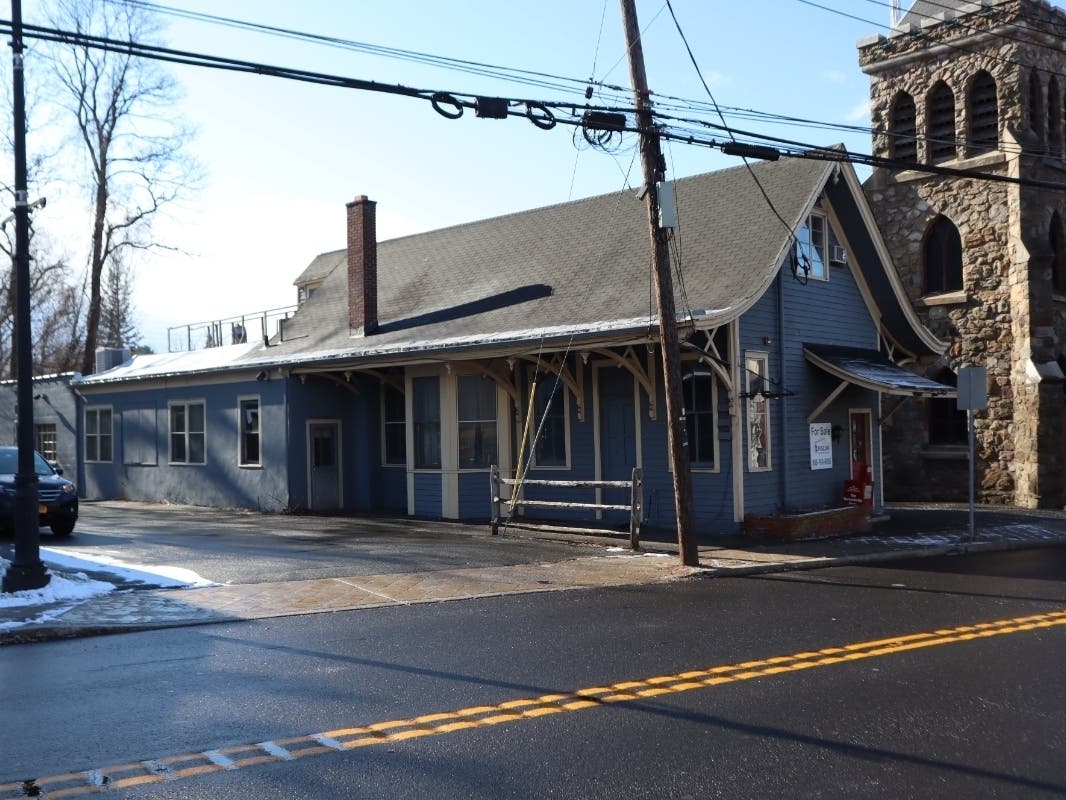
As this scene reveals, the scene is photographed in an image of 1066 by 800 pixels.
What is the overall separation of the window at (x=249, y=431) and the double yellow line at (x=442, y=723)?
18170 mm

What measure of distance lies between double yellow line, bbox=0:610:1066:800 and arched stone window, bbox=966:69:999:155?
18586 mm

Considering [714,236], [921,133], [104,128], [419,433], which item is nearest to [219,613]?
[419,433]

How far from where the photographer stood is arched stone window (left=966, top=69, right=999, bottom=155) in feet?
82.2

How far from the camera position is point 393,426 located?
23984 millimetres

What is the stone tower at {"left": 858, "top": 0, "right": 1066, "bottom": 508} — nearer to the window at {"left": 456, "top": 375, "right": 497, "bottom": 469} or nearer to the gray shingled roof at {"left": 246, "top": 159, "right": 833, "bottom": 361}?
the gray shingled roof at {"left": 246, "top": 159, "right": 833, "bottom": 361}

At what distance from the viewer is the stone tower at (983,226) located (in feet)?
79.7

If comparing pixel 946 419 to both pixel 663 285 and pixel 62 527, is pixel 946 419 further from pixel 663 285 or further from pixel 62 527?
pixel 62 527

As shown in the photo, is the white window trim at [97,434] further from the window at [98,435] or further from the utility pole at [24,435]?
the utility pole at [24,435]

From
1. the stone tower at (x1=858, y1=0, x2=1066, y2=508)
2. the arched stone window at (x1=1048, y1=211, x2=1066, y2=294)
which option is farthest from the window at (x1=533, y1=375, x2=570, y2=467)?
the arched stone window at (x1=1048, y1=211, x2=1066, y2=294)

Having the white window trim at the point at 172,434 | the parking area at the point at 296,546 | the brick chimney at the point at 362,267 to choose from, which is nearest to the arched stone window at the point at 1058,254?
the parking area at the point at 296,546

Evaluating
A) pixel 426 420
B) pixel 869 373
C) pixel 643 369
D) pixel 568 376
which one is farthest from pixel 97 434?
pixel 869 373

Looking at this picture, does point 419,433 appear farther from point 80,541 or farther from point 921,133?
point 921,133

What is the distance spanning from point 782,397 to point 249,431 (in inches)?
498

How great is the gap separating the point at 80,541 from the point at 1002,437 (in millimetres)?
20194
